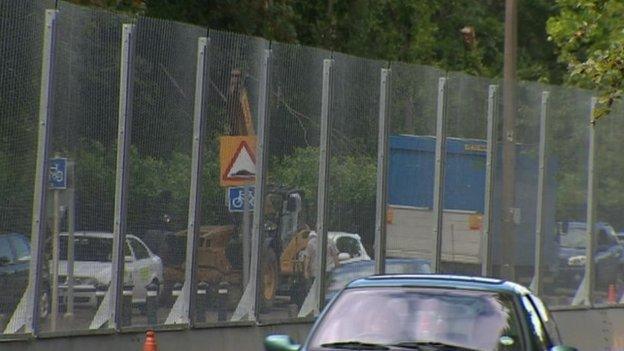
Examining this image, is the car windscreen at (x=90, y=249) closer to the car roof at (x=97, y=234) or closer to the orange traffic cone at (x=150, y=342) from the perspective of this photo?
the car roof at (x=97, y=234)

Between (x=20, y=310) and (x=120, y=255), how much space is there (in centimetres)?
162

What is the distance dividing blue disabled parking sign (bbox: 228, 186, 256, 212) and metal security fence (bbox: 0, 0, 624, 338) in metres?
0.03

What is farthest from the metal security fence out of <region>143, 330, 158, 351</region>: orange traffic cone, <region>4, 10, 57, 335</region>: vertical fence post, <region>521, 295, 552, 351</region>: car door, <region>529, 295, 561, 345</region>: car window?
<region>521, 295, 552, 351</region>: car door

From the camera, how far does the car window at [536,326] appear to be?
35.8 ft

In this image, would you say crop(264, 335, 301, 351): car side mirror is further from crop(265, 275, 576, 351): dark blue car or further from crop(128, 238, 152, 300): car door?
crop(128, 238, 152, 300): car door

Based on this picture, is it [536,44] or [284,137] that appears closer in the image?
[284,137]

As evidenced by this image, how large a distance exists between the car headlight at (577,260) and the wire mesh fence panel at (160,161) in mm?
10480

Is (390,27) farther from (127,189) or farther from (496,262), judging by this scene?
(127,189)

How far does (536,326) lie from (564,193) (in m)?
15.5

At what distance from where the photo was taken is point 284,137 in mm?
19812

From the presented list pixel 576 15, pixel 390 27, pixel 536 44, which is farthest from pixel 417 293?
pixel 536 44

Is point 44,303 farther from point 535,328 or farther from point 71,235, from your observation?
point 535,328

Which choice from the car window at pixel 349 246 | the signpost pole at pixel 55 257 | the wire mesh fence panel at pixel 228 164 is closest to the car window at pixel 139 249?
the wire mesh fence panel at pixel 228 164

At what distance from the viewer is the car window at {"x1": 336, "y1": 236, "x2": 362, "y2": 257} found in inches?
834
